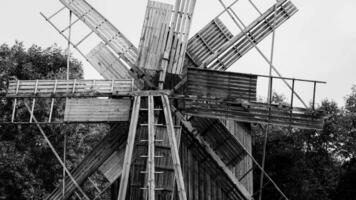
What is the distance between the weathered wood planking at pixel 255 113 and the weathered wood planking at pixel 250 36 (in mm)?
1696

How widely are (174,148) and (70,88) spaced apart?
4.02 m

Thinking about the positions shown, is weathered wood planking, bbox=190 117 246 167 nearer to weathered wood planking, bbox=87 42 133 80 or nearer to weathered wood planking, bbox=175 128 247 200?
weathered wood planking, bbox=175 128 247 200

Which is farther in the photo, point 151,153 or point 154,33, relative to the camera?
point 154,33

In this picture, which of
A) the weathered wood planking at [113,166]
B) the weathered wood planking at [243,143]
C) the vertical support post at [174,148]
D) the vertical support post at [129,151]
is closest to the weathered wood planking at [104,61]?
the vertical support post at [129,151]

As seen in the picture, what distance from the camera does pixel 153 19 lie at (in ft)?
66.6

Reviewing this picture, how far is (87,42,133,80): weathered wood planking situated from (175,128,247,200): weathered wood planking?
2.61m

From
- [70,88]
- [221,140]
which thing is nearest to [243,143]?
[221,140]

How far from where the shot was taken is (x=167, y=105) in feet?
62.6

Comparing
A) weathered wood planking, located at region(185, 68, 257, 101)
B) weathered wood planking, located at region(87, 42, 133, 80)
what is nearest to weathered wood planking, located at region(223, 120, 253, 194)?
weathered wood planking, located at region(185, 68, 257, 101)

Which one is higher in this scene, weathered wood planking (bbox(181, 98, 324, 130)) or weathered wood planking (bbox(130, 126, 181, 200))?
weathered wood planking (bbox(181, 98, 324, 130))

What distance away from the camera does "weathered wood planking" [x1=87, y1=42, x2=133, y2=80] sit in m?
21.0

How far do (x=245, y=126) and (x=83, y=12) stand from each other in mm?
6240

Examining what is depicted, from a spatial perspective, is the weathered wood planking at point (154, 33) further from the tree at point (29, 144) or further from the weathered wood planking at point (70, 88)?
the tree at point (29, 144)

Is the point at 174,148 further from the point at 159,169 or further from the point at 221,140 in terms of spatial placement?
the point at 221,140
